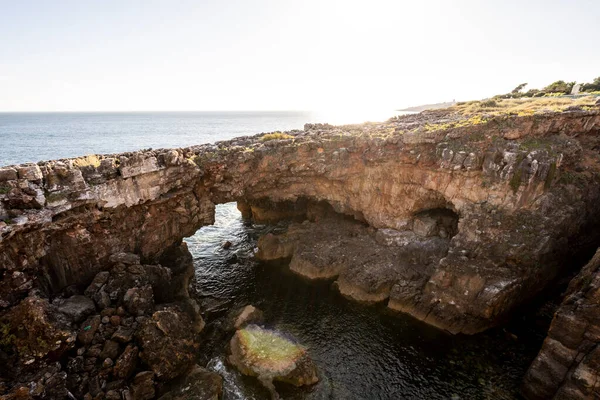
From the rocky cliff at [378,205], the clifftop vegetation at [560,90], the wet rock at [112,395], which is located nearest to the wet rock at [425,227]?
the rocky cliff at [378,205]

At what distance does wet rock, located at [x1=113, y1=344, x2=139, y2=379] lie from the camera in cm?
1744

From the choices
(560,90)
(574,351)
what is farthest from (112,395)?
(560,90)

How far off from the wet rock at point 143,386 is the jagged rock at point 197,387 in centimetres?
74

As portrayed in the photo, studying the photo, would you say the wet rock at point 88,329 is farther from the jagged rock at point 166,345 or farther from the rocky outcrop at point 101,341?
the jagged rock at point 166,345

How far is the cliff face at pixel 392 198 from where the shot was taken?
1898cm

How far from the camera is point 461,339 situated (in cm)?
2258

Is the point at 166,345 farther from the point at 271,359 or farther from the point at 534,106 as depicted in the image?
the point at 534,106

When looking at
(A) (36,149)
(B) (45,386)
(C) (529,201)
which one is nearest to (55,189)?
(B) (45,386)

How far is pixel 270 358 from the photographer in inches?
802

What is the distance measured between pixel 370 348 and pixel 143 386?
14.5 metres

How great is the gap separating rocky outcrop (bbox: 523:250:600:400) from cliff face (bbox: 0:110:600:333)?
4.77m

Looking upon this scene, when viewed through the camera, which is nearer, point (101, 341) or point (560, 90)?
point (101, 341)

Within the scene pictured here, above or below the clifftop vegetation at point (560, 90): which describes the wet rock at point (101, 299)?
below

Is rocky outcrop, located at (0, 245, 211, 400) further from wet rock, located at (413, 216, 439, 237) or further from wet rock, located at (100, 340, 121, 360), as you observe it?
wet rock, located at (413, 216, 439, 237)
